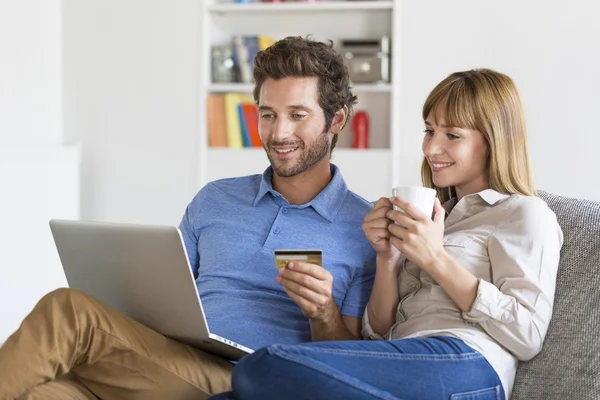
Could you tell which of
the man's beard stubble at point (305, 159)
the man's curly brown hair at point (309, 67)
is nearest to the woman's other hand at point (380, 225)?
the man's beard stubble at point (305, 159)

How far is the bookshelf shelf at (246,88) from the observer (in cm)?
433

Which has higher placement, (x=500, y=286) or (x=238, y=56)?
(x=238, y=56)

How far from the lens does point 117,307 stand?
74.7 inches

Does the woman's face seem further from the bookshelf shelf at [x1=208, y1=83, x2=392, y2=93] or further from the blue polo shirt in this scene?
the bookshelf shelf at [x1=208, y1=83, x2=392, y2=93]

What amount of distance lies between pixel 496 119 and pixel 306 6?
261cm

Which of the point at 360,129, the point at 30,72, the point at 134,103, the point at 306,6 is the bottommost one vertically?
the point at 360,129

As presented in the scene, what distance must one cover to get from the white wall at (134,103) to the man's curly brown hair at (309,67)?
2.26m

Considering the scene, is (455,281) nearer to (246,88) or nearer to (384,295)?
(384,295)

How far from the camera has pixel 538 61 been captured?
165 inches

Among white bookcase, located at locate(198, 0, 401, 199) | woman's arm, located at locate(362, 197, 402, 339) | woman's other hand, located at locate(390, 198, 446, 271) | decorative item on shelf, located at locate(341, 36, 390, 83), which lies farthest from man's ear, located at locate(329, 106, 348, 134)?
decorative item on shelf, located at locate(341, 36, 390, 83)

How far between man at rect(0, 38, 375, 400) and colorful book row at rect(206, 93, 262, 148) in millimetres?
2113

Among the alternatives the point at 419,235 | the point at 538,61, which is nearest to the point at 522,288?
the point at 419,235

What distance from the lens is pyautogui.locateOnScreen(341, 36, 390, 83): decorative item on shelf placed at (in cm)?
436

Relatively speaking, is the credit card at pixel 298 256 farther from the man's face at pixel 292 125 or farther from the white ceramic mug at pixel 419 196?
the man's face at pixel 292 125
